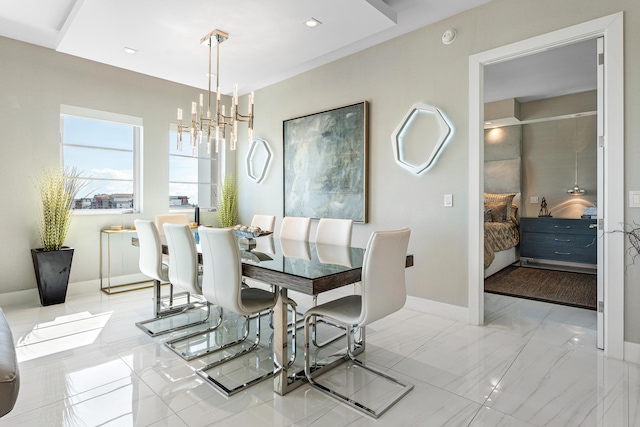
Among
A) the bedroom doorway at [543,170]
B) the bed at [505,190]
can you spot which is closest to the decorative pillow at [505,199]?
the bed at [505,190]

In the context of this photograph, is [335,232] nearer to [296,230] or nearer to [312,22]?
[296,230]

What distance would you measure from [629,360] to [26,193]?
232 inches

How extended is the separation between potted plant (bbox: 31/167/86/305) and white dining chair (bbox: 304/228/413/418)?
3.28 meters

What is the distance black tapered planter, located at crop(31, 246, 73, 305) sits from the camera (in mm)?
3775

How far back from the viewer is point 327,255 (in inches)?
102

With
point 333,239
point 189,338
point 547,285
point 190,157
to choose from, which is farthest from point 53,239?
point 547,285

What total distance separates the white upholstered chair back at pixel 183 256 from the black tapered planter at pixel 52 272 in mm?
2039

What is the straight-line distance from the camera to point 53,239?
3914 mm

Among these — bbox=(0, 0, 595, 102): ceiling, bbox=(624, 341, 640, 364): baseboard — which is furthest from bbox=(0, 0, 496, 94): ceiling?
bbox=(624, 341, 640, 364): baseboard

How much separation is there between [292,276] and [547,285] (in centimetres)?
421

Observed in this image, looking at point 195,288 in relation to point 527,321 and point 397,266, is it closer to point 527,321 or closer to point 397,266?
point 397,266

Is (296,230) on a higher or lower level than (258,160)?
lower

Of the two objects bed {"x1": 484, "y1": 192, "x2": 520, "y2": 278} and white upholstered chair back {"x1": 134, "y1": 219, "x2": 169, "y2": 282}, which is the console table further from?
white upholstered chair back {"x1": 134, "y1": 219, "x2": 169, "y2": 282}

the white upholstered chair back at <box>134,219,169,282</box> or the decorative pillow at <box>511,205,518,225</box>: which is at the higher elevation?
the decorative pillow at <box>511,205,518,225</box>
